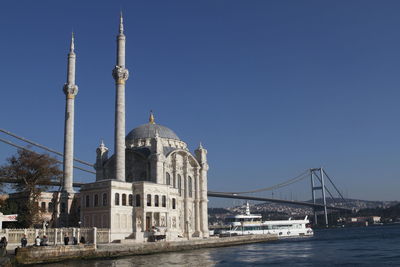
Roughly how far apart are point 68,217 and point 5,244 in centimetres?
1725

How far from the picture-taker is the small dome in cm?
5363

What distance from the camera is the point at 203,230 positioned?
5369 cm

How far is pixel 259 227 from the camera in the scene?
2985 inches

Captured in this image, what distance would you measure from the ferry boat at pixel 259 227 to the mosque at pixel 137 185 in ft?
70.5

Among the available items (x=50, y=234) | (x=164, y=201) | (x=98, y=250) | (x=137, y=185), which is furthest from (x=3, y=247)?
(x=164, y=201)

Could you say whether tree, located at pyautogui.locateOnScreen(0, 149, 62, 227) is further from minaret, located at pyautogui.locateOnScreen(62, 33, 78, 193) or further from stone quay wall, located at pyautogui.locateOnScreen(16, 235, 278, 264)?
stone quay wall, located at pyautogui.locateOnScreen(16, 235, 278, 264)

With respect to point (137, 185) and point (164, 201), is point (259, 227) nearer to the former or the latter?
point (164, 201)

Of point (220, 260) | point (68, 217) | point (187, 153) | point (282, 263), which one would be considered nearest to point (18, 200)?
point (68, 217)

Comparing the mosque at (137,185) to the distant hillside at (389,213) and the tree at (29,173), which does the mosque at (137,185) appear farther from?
the distant hillside at (389,213)

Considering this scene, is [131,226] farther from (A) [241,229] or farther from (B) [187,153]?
(A) [241,229]

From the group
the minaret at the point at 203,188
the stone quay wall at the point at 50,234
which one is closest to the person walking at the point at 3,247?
the stone quay wall at the point at 50,234

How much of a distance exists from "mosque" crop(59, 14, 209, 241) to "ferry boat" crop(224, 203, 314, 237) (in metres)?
21.5

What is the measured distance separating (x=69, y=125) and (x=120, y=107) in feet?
18.6

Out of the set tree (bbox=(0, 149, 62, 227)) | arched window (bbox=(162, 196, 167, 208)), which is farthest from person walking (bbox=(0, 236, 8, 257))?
arched window (bbox=(162, 196, 167, 208))
